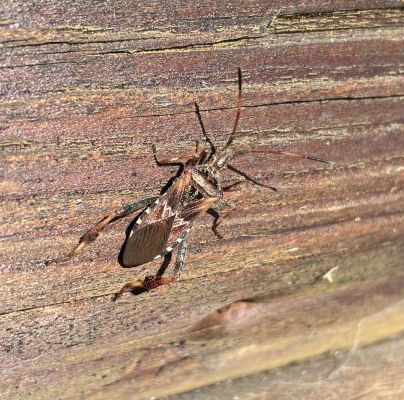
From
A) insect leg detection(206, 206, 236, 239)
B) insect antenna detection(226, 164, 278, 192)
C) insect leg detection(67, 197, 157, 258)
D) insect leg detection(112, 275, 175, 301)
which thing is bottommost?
insect leg detection(112, 275, 175, 301)

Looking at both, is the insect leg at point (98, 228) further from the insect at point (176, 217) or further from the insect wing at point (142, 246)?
the insect wing at point (142, 246)

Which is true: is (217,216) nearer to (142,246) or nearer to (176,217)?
(142,246)

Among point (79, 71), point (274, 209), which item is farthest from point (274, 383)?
point (79, 71)

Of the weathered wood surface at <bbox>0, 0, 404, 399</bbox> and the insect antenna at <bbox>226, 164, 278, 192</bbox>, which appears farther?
the insect antenna at <bbox>226, 164, 278, 192</bbox>

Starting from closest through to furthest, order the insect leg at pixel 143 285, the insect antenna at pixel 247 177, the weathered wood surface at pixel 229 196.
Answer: the weathered wood surface at pixel 229 196, the insect leg at pixel 143 285, the insect antenna at pixel 247 177

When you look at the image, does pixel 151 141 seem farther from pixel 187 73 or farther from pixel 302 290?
pixel 302 290

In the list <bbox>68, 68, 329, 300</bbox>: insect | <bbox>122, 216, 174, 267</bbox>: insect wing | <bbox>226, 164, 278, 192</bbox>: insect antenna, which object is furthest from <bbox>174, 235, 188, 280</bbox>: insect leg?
<bbox>226, 164, 278, 192</bbox>: insect antenna

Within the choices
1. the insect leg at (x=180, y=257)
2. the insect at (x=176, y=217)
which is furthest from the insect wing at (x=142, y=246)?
the insect leg at (x=180, y=257)

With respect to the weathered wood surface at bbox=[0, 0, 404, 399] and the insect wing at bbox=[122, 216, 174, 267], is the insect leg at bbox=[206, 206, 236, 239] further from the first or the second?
the insect wing at bbox=[122, 216, 174, 267]
